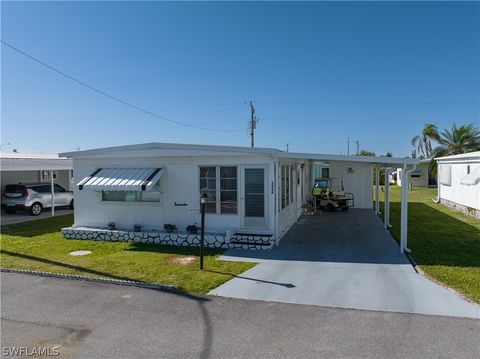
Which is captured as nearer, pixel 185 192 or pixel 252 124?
pixel 185 192

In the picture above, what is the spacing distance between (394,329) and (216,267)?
3990 millimetres

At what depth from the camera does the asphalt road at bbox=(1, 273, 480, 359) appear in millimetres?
4324

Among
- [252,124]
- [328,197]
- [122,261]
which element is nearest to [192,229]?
[122,261]

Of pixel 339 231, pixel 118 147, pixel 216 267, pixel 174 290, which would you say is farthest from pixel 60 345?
pixel 339 231

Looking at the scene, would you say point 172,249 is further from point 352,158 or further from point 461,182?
point 461,182

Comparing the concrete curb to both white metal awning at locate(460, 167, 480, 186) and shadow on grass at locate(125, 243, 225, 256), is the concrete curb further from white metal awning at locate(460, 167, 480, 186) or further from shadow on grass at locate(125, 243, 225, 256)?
white metal awning at locate(460, 167, 480, 186)

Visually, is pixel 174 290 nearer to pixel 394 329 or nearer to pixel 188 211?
pixel 394 329

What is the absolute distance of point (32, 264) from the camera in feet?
27.2

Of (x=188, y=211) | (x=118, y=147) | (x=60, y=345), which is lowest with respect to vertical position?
(x=60, y=345)

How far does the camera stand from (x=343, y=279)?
697 cm

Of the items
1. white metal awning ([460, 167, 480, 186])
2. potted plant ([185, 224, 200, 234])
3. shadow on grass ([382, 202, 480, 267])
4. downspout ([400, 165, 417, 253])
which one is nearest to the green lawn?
shadow on grass ([382, 202, 480, 267])

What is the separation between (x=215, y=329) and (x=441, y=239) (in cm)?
854

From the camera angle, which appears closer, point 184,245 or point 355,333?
point 355,333

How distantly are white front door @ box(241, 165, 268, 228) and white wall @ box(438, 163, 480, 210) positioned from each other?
1071 cm
